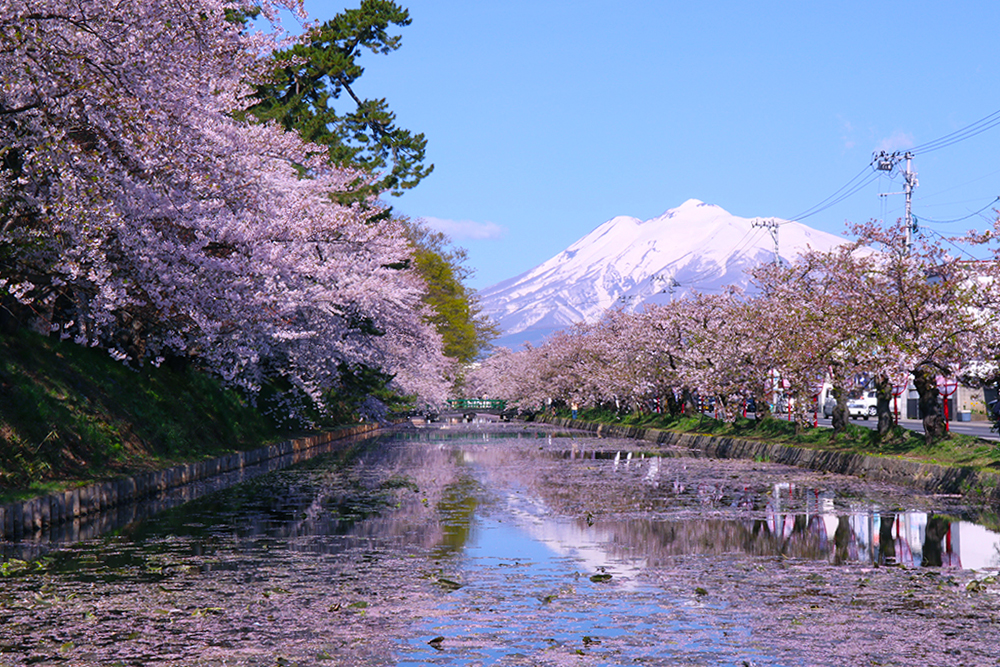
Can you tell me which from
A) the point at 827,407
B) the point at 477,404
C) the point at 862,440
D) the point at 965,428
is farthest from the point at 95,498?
the point at 477,404

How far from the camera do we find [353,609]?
362 inches

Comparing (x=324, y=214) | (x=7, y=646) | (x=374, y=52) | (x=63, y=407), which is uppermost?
(x=374, y=52)

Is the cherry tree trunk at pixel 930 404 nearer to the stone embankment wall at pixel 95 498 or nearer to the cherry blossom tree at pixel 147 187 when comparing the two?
the cherry blossom tree at pixel 147 187

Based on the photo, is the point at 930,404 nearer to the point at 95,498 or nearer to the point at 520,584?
the point at 95,498

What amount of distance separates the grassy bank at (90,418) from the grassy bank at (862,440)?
54.8ft

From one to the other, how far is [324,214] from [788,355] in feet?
48.1

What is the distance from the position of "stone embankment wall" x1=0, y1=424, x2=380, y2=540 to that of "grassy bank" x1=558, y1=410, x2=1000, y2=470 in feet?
52.0

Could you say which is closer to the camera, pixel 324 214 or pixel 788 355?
pixel 788 355

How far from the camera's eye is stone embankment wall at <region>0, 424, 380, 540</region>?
15.1 metres

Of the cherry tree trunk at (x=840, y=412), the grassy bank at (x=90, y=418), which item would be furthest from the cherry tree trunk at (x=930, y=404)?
the grassy bank at (x=90, y=418)

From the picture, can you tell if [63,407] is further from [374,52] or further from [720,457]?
[374,52]

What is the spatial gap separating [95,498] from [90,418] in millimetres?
4506

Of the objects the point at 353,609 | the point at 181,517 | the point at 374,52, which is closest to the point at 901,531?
the point at 353,609

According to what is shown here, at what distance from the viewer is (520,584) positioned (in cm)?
1055
